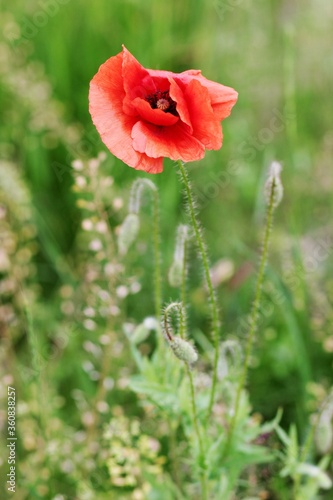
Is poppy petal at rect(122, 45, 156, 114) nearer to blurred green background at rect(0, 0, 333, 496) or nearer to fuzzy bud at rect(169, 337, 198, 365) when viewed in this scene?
fuzzy bud at rect(169, 337, 198, 365)

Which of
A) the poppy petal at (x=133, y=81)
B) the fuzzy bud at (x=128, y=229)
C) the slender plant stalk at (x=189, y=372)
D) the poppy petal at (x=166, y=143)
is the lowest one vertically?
the slender plant stalk at (x=189, y=372)

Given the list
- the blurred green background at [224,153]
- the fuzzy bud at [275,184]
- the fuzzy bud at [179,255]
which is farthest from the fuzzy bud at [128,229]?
the blurred green background at [224,153]

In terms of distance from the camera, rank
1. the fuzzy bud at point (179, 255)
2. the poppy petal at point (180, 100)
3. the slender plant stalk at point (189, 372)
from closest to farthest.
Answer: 1. the poppy petal at point (180, 100)
2. the slender plant stalk at point (189, 372)
3. the fuzzy bud at point (179, 255)

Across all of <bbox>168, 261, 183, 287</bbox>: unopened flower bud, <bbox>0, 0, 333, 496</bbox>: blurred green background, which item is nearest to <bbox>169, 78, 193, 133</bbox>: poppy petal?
<bbox>168, 261, 183, 287</bbox>: unopened flower bud

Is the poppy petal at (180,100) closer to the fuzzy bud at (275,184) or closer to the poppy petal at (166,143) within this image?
the poppy petal at (166,143)

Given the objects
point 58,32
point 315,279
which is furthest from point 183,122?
point 58,32

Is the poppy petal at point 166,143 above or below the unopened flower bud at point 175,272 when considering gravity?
above

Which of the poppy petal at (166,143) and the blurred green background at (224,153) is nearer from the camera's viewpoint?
the poppy petal at (166,143)

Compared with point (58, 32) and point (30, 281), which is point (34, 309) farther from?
point (58, 32)

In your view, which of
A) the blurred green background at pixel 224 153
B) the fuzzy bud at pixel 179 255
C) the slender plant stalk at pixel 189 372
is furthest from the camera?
the blurred green background at pixel 224 153
